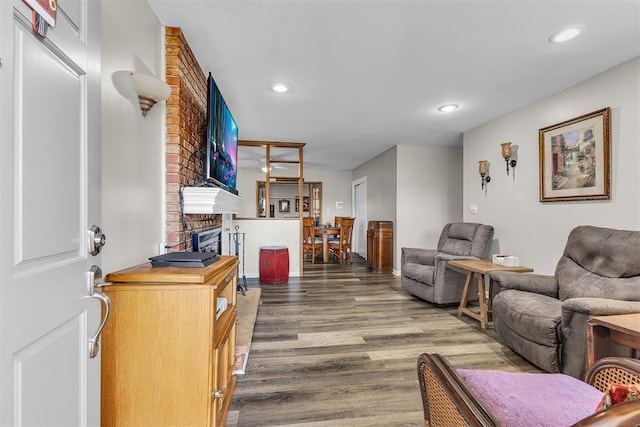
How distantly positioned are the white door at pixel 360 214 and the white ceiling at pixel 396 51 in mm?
3567

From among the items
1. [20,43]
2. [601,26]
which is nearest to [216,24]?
Answer: [20,43]

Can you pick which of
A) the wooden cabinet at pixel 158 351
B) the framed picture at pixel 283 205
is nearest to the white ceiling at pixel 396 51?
the wooden cabinet at pixel 158 351

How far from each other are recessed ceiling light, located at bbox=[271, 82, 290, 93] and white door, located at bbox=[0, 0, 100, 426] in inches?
69.9

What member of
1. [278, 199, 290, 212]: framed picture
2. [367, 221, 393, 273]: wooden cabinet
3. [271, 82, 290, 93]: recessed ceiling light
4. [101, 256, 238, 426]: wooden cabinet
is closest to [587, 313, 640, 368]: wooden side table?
[101, 256, 238, 426]: wooden cabinet

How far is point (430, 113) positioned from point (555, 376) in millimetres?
2958

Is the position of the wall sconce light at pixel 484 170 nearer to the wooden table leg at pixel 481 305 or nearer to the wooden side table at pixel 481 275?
the wooden side table at pixel 481 275

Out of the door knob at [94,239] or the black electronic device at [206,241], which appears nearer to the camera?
the door knob at [94,239]

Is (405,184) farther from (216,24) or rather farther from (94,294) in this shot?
(94,294)

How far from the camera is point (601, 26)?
183cm

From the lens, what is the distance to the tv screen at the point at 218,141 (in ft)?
6.19

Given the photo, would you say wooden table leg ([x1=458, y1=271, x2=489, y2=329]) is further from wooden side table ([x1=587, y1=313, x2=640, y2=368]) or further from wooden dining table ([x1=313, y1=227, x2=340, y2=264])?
wooden dining table ([x1=313, y1=227, x2=340, y2=264])

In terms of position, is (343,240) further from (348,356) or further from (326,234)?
(348,356)

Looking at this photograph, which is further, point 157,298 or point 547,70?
point 547,70

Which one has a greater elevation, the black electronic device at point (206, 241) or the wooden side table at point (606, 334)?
the black electronic device at point (206, 241)
